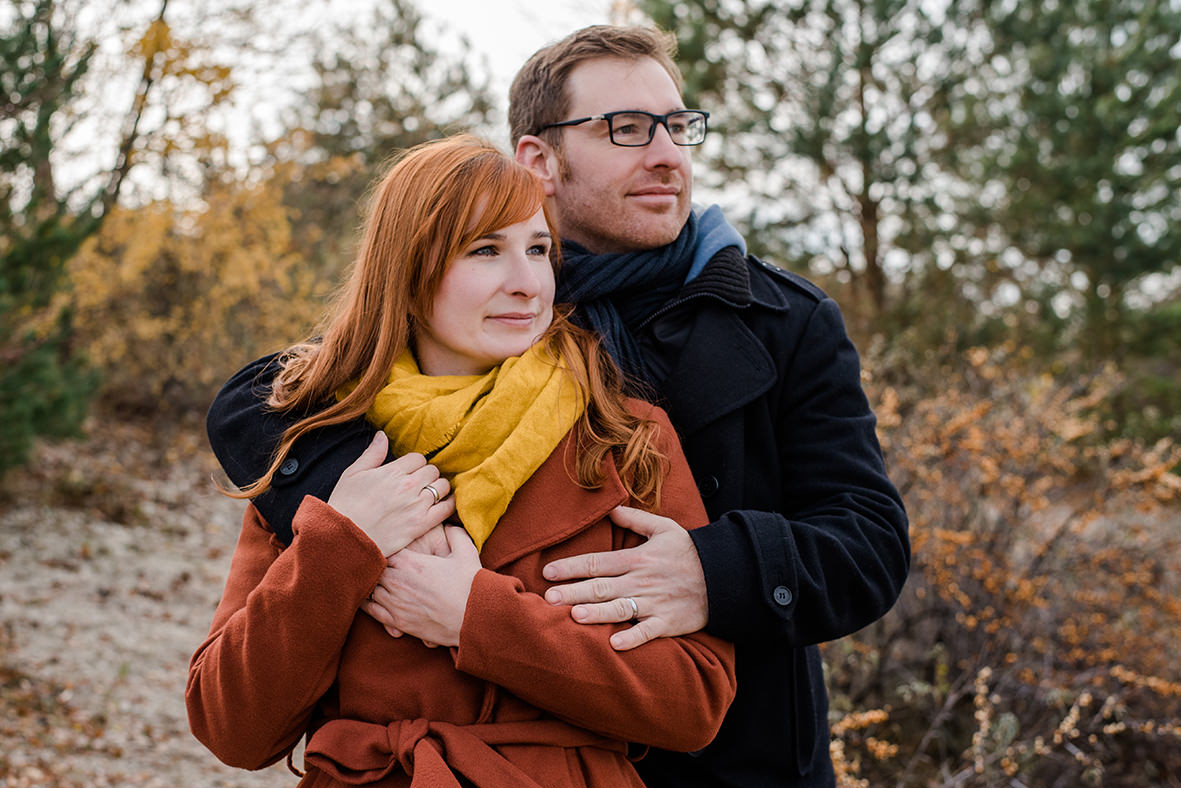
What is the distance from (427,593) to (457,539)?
0.13 metres

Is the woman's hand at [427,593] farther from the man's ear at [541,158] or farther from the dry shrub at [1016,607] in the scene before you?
the dry shrub at [1016,607]

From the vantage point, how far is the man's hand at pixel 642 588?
1.48 m

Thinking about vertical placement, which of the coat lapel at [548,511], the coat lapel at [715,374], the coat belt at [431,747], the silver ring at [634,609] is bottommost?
the coat belt at [431,747]

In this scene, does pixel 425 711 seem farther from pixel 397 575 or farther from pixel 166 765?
pixel 166 765

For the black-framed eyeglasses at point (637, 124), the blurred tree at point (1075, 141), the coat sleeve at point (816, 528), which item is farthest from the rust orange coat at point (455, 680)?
the blurred tree at point (1075, 141)

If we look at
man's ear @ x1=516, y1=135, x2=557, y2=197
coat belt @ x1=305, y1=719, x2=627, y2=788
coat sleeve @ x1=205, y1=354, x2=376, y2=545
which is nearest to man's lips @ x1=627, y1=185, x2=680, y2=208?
man's ear @ x1=516, y1=135, x2=557, y2=197

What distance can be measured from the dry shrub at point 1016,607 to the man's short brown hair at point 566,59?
8.64ft

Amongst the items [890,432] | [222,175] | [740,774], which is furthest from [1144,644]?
[222,175]

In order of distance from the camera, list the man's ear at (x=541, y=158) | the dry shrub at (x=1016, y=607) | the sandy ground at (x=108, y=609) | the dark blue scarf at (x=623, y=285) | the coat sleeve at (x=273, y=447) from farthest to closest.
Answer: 1. the sandy ground at (x=108, y=609)
2. the dry shrub at (x=1016, y=607)
3. the man's ear at (x=541, y=158)
4. the dark blue scarf at (x=623, y=285)
5. the coat sleeve at (x=273, y=447)

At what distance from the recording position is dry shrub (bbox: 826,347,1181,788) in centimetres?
421

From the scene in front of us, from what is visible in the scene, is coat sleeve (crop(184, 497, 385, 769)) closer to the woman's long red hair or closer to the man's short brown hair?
the woman's long red hair

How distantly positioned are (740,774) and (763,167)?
9882 millimetres

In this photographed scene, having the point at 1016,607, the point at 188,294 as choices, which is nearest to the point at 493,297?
the point at 1016,607

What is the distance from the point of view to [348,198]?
11922 millimetres
